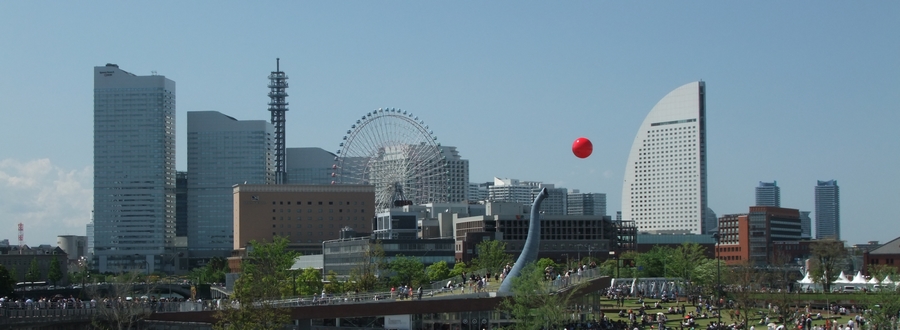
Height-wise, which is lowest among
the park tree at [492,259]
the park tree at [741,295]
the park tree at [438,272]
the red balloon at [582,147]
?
the park tree at [741,295]

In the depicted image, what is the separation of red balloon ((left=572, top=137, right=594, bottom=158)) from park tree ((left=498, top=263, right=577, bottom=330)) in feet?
27.3

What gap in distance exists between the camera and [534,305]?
6988 cm

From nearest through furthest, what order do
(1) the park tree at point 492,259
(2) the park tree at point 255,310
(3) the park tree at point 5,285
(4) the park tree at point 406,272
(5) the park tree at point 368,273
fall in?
1. (2) the park tree at point 255,310
2. (5) the park tree at point 368,273
3. (4) the park tree at point 406,272
4. (1) the park tree at point 492,259
5. (3) the park tree at point 5,285

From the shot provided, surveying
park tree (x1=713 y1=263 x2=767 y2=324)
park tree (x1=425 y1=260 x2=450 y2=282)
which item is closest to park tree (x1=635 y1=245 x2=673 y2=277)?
park tree (x1=713 y1=263 x2=767 y2=324)

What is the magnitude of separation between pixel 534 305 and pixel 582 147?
989 cm

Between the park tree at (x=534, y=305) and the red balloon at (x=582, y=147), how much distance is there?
27.3ft

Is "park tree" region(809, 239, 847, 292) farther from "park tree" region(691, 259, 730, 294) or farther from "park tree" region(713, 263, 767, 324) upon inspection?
"park tree" region(691, 259, 730, 294)

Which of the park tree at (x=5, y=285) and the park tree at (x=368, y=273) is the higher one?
the park tree at (x=368, y=273)

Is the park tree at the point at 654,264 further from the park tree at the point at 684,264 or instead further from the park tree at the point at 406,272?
the park tree at the point at 406,272

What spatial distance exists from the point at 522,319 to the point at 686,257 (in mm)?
69454

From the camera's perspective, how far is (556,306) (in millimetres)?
69000

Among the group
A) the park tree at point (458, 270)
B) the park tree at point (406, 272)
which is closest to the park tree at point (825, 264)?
the park tree at point (458, 270)

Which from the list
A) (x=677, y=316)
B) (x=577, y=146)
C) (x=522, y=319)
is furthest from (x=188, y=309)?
(x=677, y=316)

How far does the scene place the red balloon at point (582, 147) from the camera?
6706 centimetres
